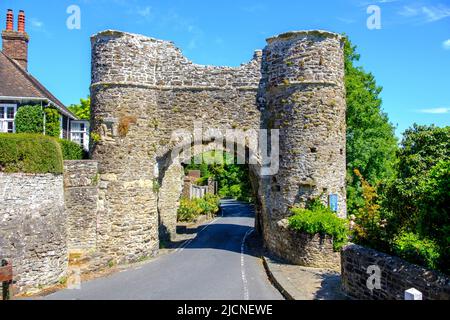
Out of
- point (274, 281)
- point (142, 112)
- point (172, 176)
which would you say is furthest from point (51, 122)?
point (274, 281)

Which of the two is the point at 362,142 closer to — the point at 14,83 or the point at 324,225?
the point at 324,225

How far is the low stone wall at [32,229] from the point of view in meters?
12.3

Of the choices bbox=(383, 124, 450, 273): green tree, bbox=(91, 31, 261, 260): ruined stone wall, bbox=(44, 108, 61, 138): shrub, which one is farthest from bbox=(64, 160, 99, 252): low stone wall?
bbox=(383, 124, 450, 273): green tree

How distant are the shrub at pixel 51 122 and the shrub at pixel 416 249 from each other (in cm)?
1595

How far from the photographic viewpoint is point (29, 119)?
60.5 ft

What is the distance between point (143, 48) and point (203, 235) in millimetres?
11785

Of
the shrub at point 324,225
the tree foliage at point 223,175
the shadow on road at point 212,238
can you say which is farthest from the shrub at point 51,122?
the tree foliage at point 223,175

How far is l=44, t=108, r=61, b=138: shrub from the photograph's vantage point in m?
19.0

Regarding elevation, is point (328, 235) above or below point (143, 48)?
below

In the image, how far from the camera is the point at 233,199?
6625 centimetres

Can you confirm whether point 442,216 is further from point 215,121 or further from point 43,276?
point 43,276
